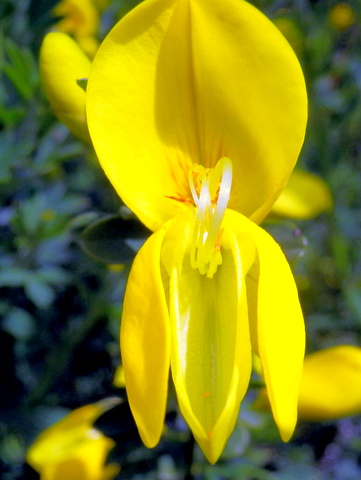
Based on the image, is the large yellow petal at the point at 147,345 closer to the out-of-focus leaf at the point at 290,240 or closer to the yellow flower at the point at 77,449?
the out-of-focus leaf at the point at 290,240

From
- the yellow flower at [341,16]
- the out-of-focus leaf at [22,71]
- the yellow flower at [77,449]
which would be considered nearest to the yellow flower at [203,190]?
the yellow flower at [77,449]

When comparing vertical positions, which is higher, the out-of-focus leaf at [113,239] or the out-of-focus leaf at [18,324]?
the out-of-focus leaf at [113,239]

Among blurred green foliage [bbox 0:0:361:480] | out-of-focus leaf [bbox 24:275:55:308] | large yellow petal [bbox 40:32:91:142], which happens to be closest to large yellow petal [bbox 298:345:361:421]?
blurred green foliage [bbox 0:0:361:480]

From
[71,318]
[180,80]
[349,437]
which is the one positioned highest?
[180,80]

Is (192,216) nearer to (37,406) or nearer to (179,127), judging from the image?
(179,127)

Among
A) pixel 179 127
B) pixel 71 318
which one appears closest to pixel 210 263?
pixel 179 127

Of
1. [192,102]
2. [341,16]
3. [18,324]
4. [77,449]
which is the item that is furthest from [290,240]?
[341,16]

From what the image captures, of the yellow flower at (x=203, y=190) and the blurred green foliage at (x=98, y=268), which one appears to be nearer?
the yellow flower at (x=203, y=190)
